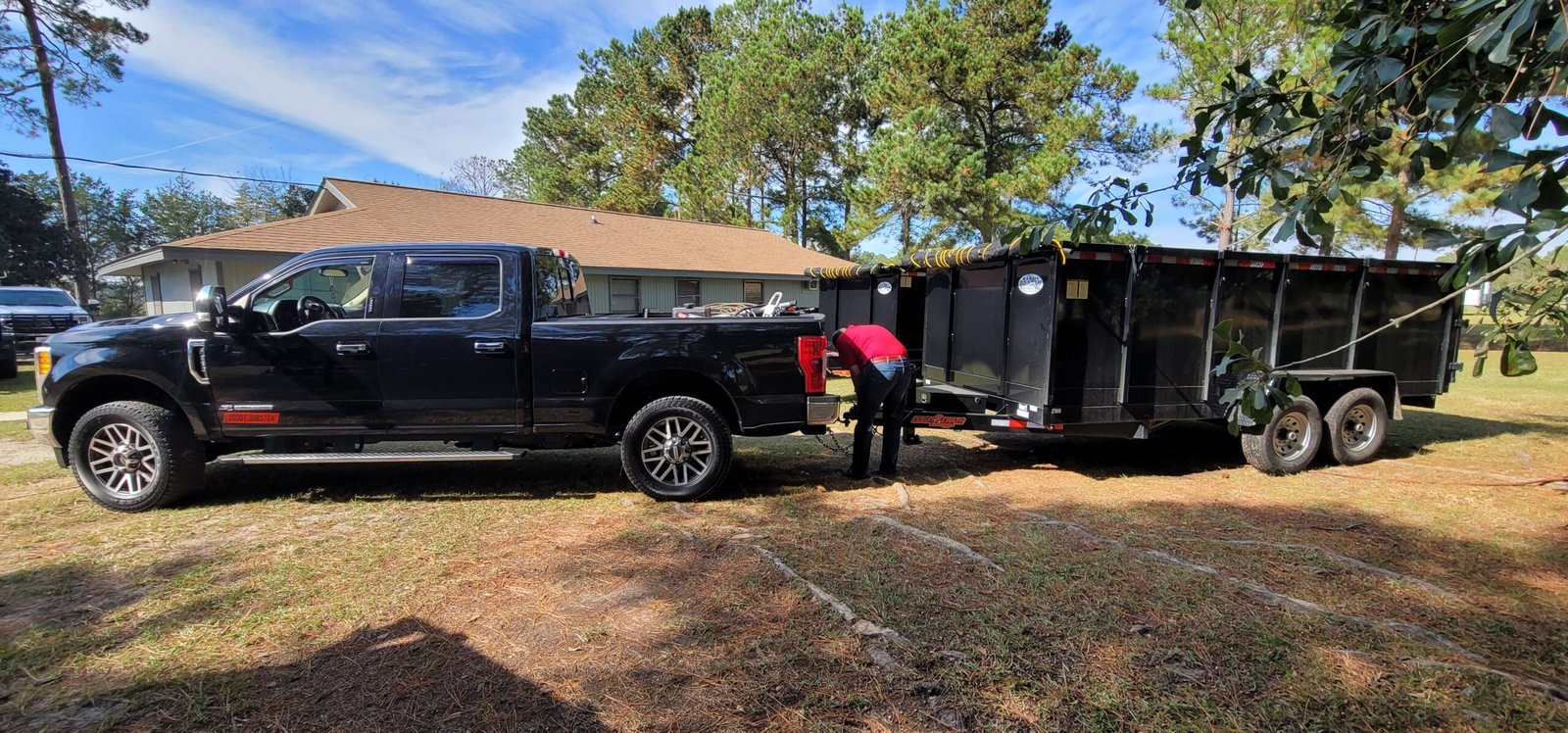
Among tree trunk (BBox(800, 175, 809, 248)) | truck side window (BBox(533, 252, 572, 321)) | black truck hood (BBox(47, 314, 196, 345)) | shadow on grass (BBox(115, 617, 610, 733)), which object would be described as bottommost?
shadow on grass (BBox(115, 617, 610, 733))

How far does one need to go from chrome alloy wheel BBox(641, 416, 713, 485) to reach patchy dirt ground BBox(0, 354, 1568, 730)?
330mm

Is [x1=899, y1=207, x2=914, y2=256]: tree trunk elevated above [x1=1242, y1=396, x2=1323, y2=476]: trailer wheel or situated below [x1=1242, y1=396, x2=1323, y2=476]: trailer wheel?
above

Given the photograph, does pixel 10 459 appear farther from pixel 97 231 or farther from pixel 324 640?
pixel 97 231

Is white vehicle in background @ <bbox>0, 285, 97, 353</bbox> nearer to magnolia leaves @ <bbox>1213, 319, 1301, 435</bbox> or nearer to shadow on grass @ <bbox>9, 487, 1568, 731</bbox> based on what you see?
shadow on grass @ <bbox>9, 487, 1568, 731</bbox>

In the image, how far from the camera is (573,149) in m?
36.8

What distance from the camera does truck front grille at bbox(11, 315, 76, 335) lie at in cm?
1229

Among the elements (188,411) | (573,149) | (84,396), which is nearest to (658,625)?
(188,411)

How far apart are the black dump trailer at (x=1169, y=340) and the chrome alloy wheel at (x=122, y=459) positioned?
19.6 ft

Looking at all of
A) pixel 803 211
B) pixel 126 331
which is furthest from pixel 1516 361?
pixel 803 211

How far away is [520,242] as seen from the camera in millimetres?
18156

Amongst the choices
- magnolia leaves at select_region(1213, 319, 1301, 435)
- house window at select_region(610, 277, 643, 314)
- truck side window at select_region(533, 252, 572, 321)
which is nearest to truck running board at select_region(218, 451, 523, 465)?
truck side window at select_region(533, 252, 572, 321)

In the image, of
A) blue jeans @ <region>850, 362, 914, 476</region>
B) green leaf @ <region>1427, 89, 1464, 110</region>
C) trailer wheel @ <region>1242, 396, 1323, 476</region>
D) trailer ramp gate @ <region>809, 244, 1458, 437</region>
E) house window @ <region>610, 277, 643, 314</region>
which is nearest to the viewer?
green leaf @ <region>1427, 89, 1464, 110</region>

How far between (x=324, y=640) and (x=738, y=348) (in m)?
3.08

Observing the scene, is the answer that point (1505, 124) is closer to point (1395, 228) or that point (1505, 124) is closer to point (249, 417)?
point (249, 417)
